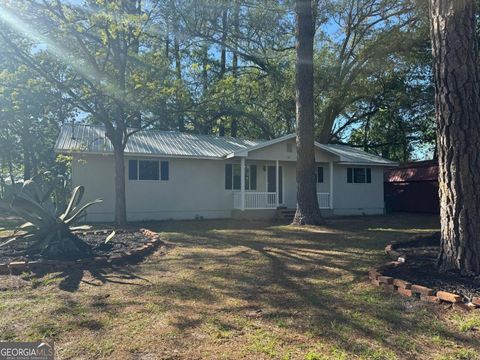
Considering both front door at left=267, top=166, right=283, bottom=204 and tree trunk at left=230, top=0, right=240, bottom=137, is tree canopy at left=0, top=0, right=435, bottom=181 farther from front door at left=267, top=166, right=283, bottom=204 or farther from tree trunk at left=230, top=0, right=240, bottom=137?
front door at left=267, top=166, right=283, bottom=204

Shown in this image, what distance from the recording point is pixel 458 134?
529 cm

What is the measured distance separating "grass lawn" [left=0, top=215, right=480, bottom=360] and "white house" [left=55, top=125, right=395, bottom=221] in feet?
28.6

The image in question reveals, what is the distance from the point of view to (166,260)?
23.4 ft

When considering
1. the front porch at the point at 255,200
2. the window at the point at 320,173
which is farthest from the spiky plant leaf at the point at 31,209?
the window at the point at 320,173

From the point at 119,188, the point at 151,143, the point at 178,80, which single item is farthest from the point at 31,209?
the point at 151,143

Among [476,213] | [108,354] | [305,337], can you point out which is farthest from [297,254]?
[108,354]

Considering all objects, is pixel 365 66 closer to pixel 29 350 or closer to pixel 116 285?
pixel 116 285

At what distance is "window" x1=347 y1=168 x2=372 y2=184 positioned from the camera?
19.3 metres

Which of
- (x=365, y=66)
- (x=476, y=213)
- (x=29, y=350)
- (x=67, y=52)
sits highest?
(x=365, y=66)

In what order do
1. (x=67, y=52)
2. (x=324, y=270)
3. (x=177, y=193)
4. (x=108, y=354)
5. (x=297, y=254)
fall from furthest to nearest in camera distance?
(x=177, y=193) → (x=67, y=52) → (x=297, y=254) → (x=324, y=270) → (x=108, y=354)

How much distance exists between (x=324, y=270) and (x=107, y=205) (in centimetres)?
1073

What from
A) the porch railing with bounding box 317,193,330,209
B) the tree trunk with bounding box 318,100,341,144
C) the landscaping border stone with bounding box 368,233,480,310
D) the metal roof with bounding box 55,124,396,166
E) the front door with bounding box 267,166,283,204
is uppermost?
the tree trunk with bounding box 318,100,341,144

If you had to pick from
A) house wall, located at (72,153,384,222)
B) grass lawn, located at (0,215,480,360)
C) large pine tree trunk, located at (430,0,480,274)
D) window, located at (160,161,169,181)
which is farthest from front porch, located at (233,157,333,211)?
large pine tree trunk, located at (430,0,480,274)

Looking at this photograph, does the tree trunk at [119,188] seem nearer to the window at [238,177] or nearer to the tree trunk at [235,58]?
the tree trunk at [235,58]
